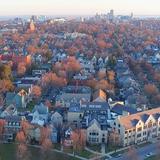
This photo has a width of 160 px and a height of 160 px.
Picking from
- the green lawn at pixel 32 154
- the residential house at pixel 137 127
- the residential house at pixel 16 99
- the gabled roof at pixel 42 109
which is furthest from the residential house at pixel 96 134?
the residential house at pixel 16 99

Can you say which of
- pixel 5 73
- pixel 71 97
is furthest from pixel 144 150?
pixel 5 73

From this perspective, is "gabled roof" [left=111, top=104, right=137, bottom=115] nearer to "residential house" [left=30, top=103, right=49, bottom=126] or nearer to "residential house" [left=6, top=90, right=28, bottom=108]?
"residential house" [left=30, top=103, right=49, bottom=126]

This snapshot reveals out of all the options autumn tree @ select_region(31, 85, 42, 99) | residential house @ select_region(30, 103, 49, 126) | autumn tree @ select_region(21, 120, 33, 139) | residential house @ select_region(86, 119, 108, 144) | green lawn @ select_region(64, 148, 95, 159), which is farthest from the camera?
autumn tree @ select_region(31, 85, 42, 99)

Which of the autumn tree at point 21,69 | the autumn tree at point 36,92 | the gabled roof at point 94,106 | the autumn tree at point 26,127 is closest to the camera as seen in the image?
the autumn tree at point 26,127

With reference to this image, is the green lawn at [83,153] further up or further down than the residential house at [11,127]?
further down

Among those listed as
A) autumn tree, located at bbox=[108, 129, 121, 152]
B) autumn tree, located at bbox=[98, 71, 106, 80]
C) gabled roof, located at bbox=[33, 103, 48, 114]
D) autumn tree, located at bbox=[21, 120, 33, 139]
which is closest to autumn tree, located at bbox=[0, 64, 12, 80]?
autumn tree, located at bbox=[98, 71, 106, 80]

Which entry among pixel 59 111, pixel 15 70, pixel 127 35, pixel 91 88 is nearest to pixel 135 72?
pixel 91 88

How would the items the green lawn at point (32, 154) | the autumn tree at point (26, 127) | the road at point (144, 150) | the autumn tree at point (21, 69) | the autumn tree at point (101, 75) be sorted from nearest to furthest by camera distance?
the green lawn at point (32, 154) < the road at point (144, 150) < the autumn tree at point (26, 127) < the autumn tree at point (101, 75) < the autumn tree at point (21, 69)

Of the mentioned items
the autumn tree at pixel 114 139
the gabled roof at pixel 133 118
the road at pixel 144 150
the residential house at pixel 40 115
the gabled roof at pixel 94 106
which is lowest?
the road at pixel 144 150

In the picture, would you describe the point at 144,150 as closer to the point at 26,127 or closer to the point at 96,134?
the point at 96,134

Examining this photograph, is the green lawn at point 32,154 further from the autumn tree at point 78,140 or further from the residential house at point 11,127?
the residential house at point 11,127

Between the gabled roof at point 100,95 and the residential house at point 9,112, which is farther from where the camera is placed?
the gabled roof at point 100,95

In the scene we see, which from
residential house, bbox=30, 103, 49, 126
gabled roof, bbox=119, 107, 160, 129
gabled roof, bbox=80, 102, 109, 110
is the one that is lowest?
residential house, bbox=30, 103, 49, 126
